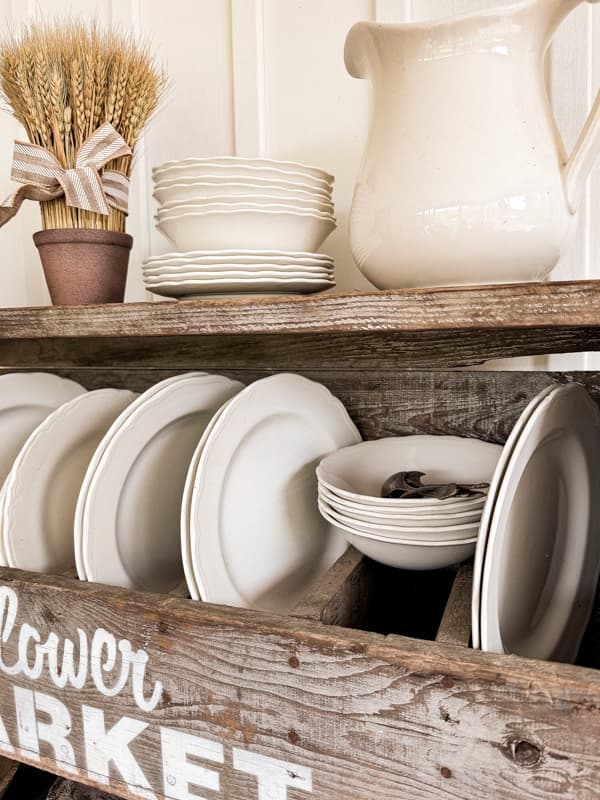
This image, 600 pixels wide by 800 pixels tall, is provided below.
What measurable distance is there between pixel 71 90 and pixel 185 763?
2.78ft

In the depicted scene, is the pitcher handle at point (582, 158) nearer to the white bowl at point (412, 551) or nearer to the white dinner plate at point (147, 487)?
the white bowl at point (412, 551)

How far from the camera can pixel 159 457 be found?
0.98 meters

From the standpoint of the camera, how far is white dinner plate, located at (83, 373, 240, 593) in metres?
0.86

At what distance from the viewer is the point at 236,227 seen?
81 centimetres

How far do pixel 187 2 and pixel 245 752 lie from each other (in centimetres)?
118

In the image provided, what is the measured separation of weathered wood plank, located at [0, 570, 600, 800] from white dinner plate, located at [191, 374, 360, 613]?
11 cm

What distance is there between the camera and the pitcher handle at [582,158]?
0.66 metres

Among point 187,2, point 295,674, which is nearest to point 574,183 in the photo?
point 295,674

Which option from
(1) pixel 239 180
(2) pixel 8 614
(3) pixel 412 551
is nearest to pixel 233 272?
(1) pixel 239 180

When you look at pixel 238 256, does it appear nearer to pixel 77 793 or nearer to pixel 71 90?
pixel 71 90

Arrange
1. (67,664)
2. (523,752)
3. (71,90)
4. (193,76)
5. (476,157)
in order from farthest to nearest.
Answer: (193,76) → (71,90) → (67,664) → (476,157) → (523,752)

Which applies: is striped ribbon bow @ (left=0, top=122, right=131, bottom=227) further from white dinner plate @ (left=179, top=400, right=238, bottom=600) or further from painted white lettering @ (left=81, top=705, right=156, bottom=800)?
painted white lettering @ (left=81, top=705, right=156, bottom=800)

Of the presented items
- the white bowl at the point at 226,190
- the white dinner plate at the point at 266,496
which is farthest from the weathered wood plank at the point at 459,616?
the white bowl at the point at 226,190

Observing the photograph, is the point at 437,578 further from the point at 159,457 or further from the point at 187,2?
the point at 187,2
